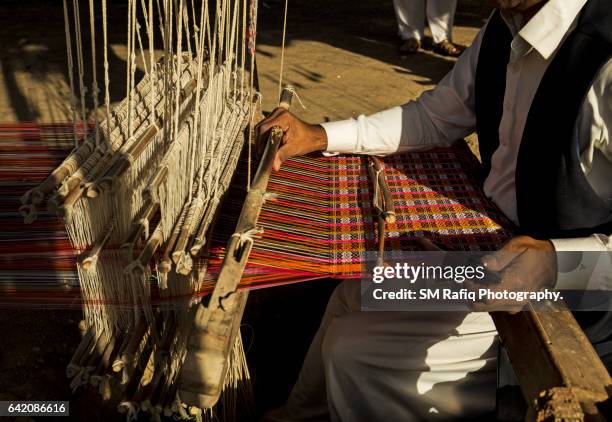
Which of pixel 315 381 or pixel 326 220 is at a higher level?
pixel 326 220

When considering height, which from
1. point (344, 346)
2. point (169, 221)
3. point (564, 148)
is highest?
point (564, 148)

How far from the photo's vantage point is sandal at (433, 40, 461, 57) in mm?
5773

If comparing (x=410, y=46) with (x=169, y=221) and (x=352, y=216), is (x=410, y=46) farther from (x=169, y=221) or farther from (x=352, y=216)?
(x=169, y=221)

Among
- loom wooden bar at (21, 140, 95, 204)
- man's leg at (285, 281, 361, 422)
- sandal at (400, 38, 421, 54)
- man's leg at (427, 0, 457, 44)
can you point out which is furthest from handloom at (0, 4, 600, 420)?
man's leg at (427, 0, 457, 44)

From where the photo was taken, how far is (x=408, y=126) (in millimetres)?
2174

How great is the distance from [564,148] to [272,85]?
11.9ft

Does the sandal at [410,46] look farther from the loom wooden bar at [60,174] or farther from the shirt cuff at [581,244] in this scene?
the loom wooden bar at [60,174]

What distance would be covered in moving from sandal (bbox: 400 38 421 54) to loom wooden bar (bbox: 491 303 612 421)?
4839mm

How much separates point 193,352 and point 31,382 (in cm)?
151

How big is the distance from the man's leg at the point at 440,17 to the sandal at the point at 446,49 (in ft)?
0.15

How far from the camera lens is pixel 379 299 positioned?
175 cm

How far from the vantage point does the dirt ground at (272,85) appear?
2432mm

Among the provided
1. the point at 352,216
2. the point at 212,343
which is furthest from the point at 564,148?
the point at 212,343

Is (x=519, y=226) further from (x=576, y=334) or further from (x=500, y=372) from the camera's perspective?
(x=576, y=334)
